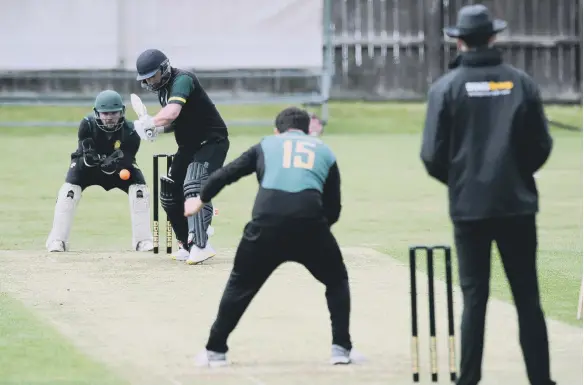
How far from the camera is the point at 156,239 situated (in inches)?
557

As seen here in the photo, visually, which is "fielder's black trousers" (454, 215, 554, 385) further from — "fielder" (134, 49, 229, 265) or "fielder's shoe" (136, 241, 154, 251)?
"fielder's shoe" (136, 241, 154, 251)

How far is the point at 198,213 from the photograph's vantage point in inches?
513

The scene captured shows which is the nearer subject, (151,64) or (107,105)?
(151,64)

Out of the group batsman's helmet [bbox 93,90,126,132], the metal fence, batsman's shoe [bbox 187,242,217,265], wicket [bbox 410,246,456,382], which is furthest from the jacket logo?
the metal fence

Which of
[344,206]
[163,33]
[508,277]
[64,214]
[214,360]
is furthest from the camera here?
[163,33]

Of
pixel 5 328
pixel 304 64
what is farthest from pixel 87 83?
pixel 5 328

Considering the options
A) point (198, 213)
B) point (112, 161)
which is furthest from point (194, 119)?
point (112, 161)

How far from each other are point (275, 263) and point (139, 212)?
578cm

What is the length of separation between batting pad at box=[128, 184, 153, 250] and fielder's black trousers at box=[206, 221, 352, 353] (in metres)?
5.62

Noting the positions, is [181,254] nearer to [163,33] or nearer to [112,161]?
[112,161]

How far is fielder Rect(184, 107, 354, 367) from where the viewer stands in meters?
8.51

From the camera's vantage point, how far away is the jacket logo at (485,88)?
7578mm

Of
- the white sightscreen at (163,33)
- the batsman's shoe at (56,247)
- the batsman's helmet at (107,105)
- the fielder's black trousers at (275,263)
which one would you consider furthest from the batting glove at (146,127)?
the white sightscreen at (163,33)

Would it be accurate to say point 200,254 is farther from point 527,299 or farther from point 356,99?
point 356,99
